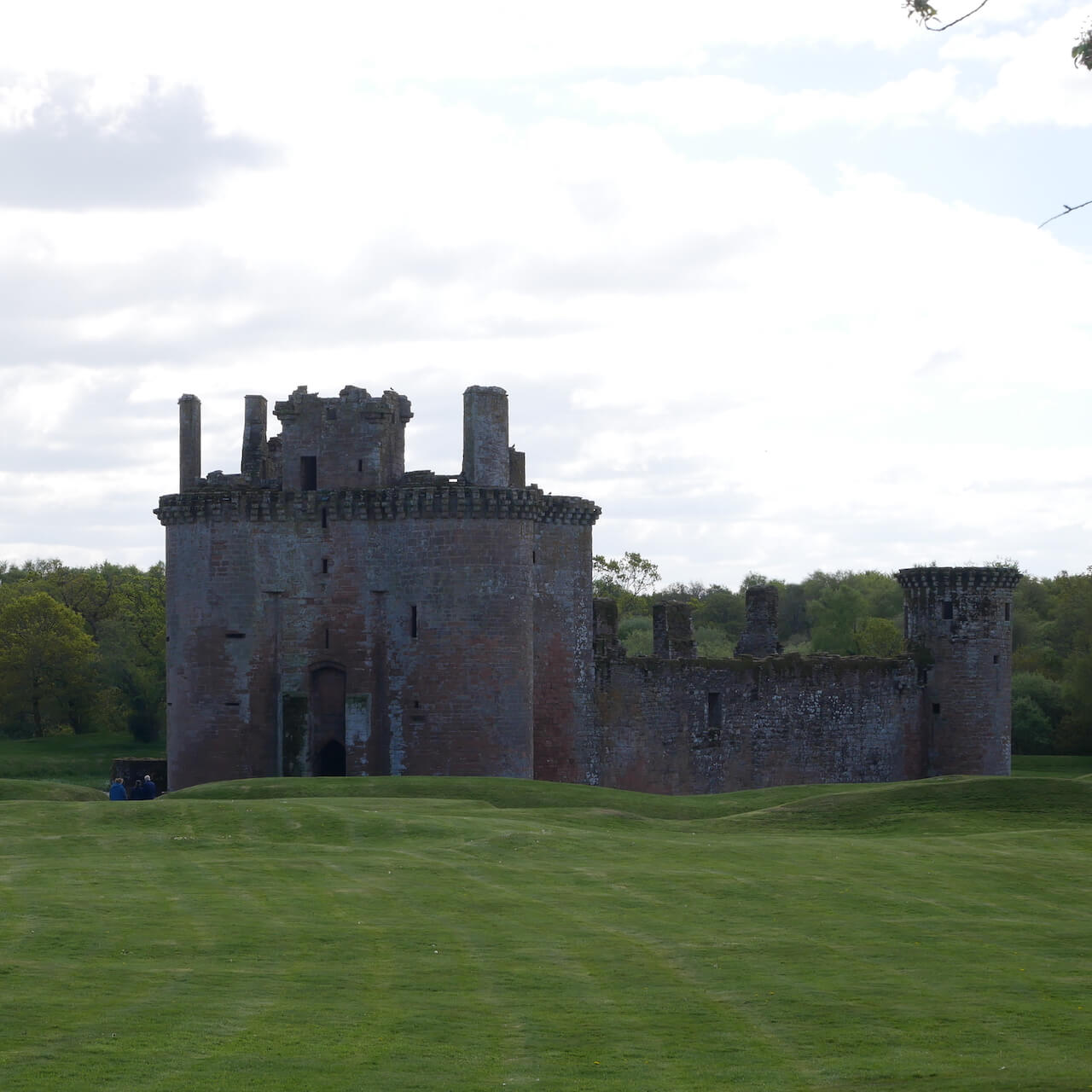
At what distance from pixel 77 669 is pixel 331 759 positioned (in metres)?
45.8

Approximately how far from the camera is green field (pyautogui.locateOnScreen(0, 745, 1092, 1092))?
52.0ft

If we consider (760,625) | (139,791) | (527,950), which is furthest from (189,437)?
(527,950)

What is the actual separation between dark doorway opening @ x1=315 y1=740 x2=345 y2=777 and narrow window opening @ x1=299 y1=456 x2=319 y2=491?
23.6 ft

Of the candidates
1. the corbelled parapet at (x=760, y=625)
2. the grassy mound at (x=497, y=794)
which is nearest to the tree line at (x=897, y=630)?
the corbelled parapet at (x=760, y=625)

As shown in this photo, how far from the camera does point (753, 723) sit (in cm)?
5741

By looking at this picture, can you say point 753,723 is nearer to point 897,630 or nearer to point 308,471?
point 308,471

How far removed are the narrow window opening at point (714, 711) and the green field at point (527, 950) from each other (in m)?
19.5

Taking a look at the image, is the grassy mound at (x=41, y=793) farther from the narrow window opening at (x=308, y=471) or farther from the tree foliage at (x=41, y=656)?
the tree foliage at (x=41, y=656)

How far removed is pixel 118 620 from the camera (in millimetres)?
99812

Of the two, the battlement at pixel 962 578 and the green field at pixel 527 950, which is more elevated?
the battlement at pixel 962 578

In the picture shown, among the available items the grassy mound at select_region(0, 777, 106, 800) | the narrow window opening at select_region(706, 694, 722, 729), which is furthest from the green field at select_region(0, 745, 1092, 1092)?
the narrow window opening at select_region(706, 694, 722, 729)

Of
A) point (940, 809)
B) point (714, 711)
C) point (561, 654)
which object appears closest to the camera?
point (940, 809)

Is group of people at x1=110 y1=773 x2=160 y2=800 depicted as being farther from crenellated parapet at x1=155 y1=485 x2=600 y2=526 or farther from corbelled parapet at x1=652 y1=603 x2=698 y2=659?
corbelled parapet at x1=652 y1=603 x2=698 y2=659

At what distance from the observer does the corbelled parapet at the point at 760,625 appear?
6072cm
